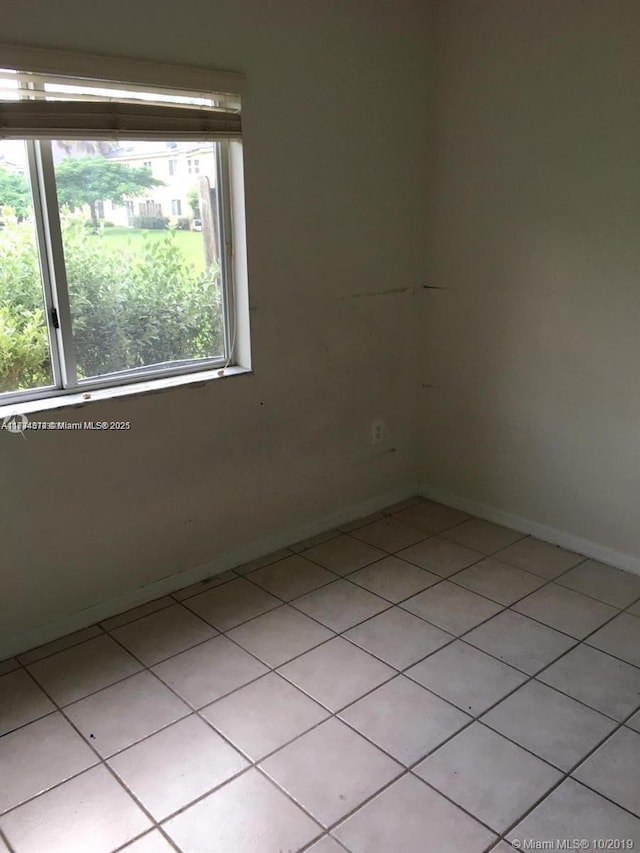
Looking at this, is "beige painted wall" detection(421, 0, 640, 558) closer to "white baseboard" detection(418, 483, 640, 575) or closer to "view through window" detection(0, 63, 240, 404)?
"white baseboard" detection(418, 483, 640, 575)

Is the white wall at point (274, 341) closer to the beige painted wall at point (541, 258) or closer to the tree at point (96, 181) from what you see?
the beige painted wall at point (541, 258)

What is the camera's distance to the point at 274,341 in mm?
2789

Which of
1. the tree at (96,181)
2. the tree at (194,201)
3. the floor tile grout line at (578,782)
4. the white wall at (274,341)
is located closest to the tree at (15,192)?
the tree at (96,181)

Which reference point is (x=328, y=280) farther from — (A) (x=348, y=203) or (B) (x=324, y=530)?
(B) (x=324, y=530)

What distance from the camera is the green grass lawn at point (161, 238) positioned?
236 cm

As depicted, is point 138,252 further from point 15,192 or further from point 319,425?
point 319,425

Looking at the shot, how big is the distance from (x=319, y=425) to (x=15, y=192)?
4.88 feet

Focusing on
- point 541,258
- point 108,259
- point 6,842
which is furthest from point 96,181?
point 6,842

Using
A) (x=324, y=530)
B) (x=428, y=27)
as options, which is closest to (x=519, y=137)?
(x=428, y=27)

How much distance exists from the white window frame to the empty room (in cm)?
1

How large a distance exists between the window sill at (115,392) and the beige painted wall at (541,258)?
1152mm

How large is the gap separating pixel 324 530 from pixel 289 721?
49.4 inches
